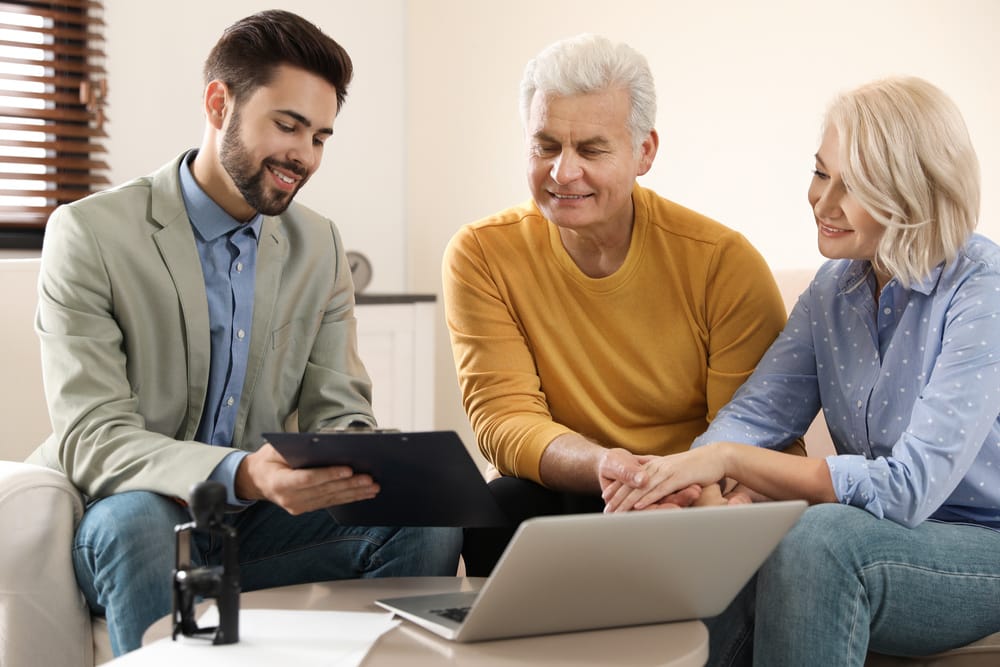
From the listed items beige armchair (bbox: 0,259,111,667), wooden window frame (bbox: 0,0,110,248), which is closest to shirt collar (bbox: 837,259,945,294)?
beige armchair (bbox: 0,259,111,667)

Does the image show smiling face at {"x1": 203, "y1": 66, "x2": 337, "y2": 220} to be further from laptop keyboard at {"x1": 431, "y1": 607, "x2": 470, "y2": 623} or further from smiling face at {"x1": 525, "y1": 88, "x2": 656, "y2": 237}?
laptop keyboard at {"x1": 431, "y1": 607, "x2": 470, "y2": 623}

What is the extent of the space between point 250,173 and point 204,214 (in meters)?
0.10

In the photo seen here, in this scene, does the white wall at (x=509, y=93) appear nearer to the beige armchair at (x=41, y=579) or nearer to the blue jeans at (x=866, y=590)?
the blue jeans at (x=866, y=590)

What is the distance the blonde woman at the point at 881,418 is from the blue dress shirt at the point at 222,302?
599mm

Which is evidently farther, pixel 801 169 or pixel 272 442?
pixel 801 169

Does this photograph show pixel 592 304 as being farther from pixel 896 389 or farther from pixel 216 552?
pixel 216 552

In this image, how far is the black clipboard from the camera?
121 cm

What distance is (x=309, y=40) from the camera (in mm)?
1730

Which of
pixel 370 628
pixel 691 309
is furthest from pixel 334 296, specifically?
pixel 370 628

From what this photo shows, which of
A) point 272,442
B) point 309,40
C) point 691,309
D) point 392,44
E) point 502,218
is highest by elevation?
point 392,44

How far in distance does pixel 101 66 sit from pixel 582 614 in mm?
2482

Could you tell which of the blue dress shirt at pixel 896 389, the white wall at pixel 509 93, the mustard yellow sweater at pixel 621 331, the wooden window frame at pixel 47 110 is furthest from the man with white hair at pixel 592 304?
the wooden window frame at pixel 47 110

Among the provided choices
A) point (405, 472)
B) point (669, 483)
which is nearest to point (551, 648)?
point (405, 472)

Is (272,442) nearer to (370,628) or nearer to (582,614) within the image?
(370,628)
